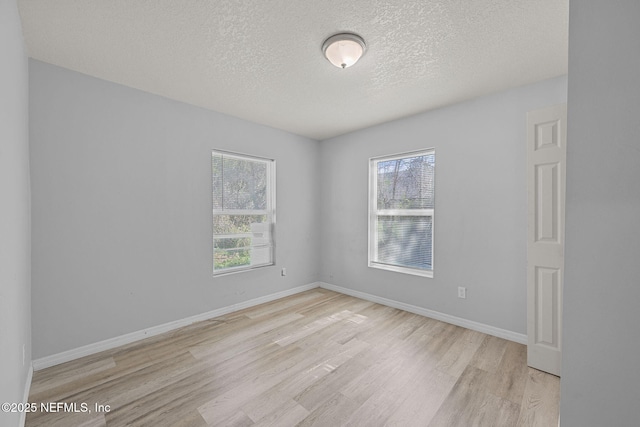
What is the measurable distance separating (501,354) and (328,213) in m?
2.87

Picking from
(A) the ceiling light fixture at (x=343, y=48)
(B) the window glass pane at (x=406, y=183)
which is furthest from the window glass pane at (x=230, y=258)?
(A) the ceiling light fixture at (x=343, y=48)

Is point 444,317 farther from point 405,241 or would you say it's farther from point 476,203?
point 476,203

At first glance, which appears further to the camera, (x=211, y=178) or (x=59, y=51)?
(x=211, y=178)

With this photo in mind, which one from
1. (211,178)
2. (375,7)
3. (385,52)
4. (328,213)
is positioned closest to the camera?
(375,7)

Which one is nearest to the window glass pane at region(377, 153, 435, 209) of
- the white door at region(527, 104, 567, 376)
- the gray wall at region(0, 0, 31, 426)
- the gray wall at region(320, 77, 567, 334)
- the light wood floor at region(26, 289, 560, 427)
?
the gray wall at region(320, 77, 567, 334)

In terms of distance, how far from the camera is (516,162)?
2.58 meters

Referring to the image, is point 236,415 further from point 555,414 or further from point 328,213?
point 328,213

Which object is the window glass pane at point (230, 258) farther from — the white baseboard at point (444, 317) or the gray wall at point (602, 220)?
the gray wall at point (602, 220)

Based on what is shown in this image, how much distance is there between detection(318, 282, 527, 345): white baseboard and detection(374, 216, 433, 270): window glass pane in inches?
20.6

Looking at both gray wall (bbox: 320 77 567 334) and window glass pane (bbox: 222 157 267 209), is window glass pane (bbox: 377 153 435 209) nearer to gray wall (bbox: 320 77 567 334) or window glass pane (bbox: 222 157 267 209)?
gray wall (bbox: 320 77 567 334)

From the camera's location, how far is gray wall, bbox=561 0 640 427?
3.02ft

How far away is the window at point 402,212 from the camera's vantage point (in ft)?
10.9

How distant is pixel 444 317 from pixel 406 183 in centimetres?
174

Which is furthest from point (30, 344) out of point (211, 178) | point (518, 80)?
point (518, 80)
